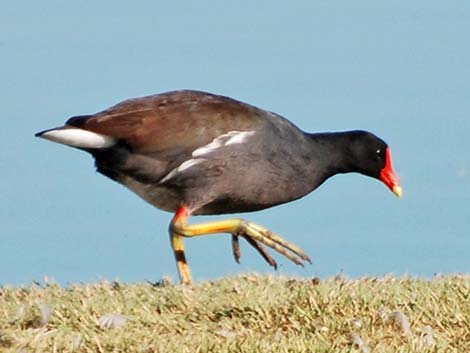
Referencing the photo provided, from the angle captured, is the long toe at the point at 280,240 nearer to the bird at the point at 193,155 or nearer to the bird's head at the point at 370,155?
the bird at the point at 193,155

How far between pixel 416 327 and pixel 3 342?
2.42 metres

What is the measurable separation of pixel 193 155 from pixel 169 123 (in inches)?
13.8

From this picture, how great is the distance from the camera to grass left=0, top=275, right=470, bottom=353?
661 centimetres

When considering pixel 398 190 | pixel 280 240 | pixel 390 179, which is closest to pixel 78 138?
pixel 280 240

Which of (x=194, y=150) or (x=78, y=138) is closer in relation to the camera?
(x=194, y=150)

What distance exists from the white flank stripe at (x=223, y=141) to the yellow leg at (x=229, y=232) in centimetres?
52

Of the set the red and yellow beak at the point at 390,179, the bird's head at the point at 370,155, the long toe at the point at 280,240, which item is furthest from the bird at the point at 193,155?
the red and yellow beak at the point at 390,179

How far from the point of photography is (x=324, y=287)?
293 inches

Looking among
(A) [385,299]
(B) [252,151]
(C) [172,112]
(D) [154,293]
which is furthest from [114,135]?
(A) [385,299]

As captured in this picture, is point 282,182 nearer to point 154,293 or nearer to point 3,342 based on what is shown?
point 154,293

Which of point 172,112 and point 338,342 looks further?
point 172,112

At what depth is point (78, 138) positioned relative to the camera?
1037cm

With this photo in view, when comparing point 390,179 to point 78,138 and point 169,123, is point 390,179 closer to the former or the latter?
point 169,123

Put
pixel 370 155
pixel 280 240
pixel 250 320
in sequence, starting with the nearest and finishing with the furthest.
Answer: pixel 250 320
pixel 280 240
pixel 370 155
